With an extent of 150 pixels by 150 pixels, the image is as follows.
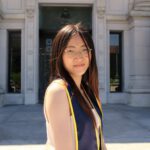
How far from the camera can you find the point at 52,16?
63.0 ft

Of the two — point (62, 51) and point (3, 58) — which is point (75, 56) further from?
point (3, 58)

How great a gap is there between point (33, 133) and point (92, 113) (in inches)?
286

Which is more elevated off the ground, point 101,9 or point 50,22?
point 101,9

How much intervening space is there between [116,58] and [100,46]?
1.21 metres

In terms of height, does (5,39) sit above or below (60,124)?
above

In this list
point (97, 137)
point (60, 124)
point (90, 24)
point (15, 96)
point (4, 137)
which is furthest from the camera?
point (90, 24)

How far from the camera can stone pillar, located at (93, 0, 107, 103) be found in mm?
17625

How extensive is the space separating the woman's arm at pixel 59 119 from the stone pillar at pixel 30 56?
15.7 metres

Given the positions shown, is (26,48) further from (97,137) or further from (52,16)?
(97,137)

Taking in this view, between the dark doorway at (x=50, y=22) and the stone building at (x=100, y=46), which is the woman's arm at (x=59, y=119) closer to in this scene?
the stone building at (x=100, y=46)

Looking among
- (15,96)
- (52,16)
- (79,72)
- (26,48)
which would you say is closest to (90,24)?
(52,16)

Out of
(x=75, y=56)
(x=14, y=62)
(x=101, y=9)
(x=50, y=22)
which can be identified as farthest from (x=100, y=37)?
(x=75, y=56)

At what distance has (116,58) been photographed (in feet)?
60.1

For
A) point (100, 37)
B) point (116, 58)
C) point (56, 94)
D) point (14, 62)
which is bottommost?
A: point (56, 94)
